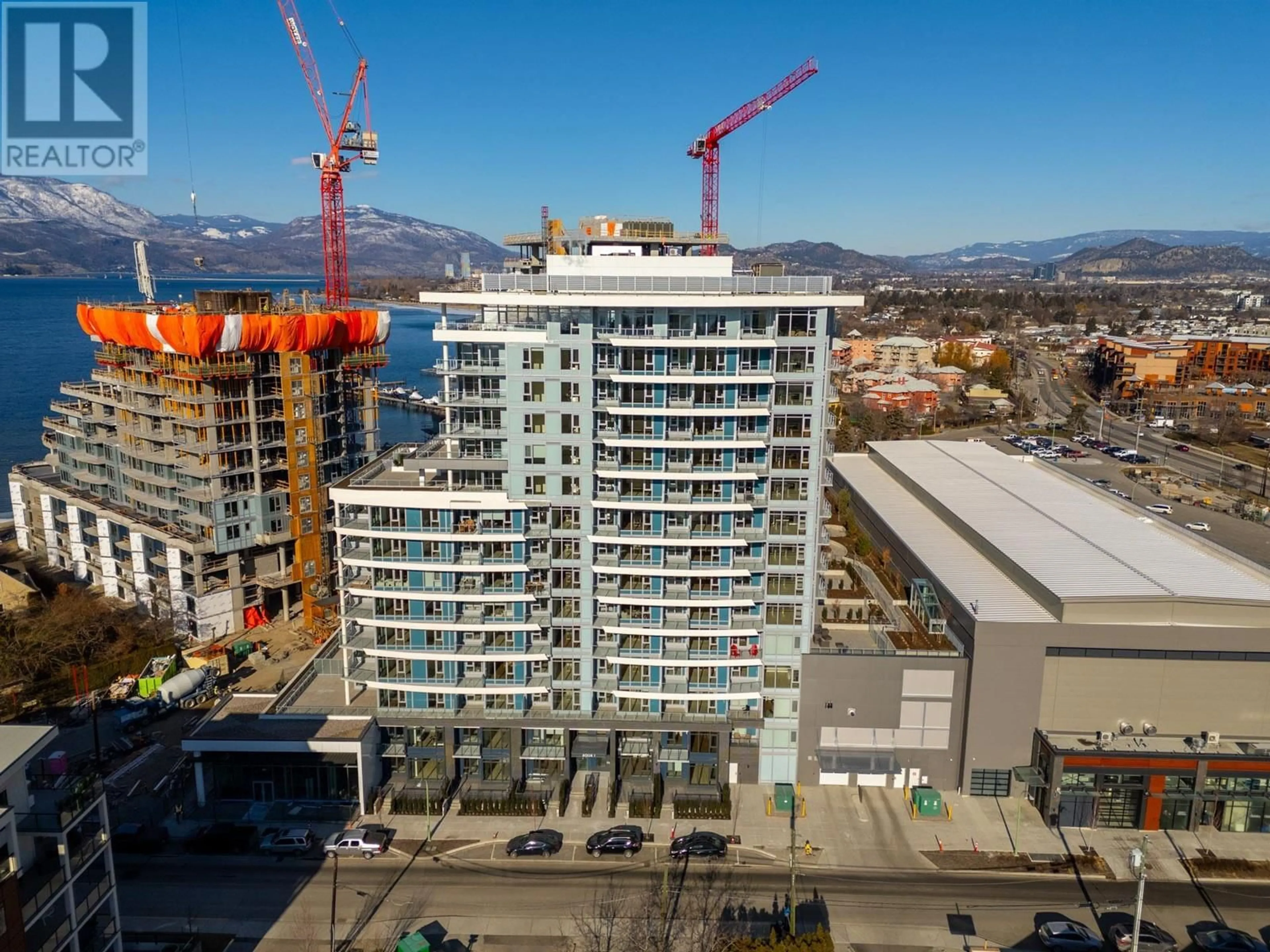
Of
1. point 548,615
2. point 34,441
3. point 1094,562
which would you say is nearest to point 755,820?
point 548,615

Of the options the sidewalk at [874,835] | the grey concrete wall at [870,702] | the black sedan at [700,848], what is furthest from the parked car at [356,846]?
the grey concrete wall at [870,702]

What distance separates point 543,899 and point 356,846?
8672 mm

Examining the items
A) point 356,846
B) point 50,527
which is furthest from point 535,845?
point 50,527

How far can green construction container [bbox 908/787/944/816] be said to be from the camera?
3950cm

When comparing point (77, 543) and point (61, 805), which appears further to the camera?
point (77, 543)

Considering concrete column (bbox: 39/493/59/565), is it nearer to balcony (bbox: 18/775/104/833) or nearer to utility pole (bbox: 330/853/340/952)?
→ utility pole (bbox: 330/853/340/952)

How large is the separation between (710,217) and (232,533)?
5817 centimetres

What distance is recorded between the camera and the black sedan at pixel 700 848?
36375 millimetres

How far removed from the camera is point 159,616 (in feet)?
193

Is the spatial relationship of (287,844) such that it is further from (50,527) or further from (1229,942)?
(50,527)

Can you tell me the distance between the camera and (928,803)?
39500mm

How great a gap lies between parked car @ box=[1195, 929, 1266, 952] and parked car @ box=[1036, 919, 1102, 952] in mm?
3634

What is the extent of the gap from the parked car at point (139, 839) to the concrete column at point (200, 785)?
2.05 m

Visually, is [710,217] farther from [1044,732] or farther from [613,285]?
[1044,732]
